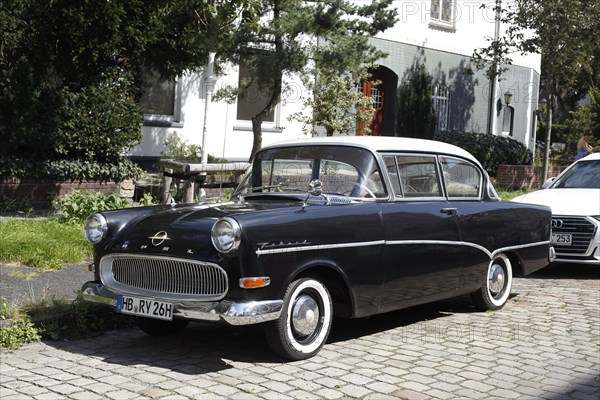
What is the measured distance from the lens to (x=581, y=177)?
12.0 metres

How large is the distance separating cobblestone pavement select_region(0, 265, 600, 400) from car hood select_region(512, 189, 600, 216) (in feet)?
9.54

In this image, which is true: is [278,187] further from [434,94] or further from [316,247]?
A: [434,94]

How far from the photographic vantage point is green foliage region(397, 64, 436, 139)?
73.0ft

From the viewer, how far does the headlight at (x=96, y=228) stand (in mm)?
6430

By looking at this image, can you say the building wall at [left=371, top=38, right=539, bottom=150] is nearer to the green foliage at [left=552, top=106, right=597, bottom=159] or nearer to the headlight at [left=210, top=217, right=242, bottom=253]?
the green foliage at [left=552, top=106, right=597, bottom=159]

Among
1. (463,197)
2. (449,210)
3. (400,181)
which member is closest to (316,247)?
(400,181)

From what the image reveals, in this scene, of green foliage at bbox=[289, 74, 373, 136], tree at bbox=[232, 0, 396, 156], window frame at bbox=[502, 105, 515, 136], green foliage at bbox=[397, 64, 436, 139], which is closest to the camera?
tree at bbox=[232, 0, 396, 156]

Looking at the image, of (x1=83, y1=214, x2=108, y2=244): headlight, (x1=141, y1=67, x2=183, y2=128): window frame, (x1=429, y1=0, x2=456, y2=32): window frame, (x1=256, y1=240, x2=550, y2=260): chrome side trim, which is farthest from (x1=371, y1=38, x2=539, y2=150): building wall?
(x1=83, y1=214, x2=108, y2=244): headlight

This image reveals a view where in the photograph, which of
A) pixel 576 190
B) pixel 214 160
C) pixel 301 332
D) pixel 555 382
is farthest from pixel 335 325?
pixel 214 160

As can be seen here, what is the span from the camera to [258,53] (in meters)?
14.4

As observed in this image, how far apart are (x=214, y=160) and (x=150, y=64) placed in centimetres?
274

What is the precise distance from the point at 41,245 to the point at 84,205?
2.07 m

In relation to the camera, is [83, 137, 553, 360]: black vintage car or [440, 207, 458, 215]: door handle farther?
[440, 207, 458, 215]: door handle

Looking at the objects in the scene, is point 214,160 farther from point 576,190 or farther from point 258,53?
point 576,190
